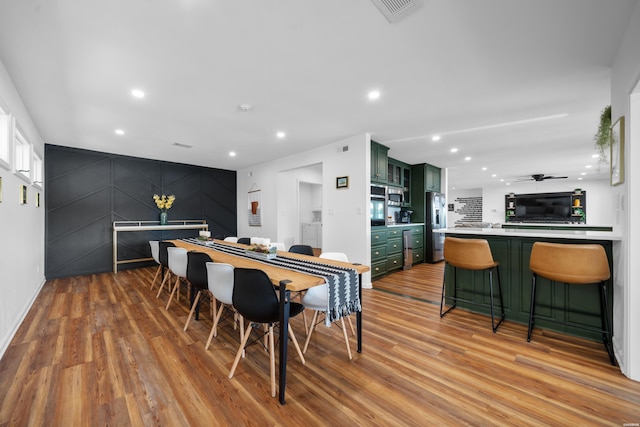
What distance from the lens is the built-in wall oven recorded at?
190 inches

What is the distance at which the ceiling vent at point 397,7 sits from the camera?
5.27ft

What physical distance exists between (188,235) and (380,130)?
506cm

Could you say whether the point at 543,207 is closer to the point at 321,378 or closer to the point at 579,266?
the point at 579,266

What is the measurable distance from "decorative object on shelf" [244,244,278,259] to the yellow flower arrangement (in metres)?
4.02

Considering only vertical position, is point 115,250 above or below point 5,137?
below

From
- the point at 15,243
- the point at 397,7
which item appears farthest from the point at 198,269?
the point at 397,7

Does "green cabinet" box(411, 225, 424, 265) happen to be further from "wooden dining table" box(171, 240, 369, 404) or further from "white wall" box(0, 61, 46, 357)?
"white wall" box(0, 61, 46, 357)

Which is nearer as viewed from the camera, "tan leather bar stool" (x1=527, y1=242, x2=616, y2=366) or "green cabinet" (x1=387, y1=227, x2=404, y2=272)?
"tan leather bar stool" (x1=527, y1=242, x2=616, y2=366)

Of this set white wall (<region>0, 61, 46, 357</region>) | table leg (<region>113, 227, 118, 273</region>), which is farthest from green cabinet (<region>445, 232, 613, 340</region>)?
table leg (<region>113, 227, 118, 273</region>)

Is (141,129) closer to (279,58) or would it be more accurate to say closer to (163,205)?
(163,205)

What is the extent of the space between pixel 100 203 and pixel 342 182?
16.5ft

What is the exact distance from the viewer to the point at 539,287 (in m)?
2.66

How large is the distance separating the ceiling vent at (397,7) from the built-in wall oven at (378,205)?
319 cm

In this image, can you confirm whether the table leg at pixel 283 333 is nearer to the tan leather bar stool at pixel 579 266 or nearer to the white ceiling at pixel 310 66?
the white ceiling at pixel 310 66
